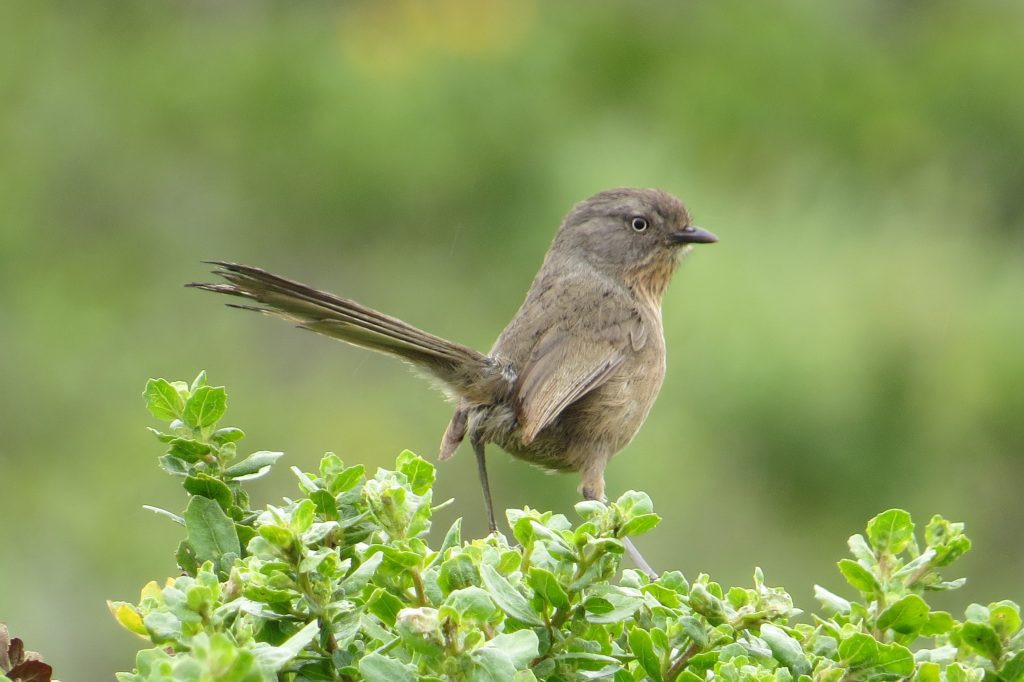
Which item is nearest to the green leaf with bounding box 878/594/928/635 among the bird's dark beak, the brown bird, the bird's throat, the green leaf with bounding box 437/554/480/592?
the green leaf with bounding box 437/554/480/592

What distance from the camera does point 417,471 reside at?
2.32m

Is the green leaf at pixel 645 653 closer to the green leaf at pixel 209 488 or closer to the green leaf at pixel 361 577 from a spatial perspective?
the green leaf at pixel 361 577

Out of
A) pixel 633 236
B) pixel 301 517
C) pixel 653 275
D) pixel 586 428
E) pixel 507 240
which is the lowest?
pixel 301 517

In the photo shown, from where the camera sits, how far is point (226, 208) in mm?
12414

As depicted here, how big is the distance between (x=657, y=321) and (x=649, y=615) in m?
3.77

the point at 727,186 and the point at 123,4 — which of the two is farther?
the point at 123,4

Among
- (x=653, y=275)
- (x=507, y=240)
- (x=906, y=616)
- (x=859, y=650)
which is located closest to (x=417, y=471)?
(x=859, y=650)

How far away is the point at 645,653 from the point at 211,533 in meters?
0.70

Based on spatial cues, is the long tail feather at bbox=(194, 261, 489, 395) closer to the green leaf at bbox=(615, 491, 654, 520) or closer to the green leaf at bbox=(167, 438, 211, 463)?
the green leaf at bbox=(167, 438, 211, 463)

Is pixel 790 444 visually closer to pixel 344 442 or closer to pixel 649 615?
pixel 344 442

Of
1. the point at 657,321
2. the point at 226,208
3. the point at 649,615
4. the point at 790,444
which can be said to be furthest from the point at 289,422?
the point at 649,615

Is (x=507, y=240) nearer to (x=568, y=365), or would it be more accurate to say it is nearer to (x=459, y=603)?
(x=568, y=365)

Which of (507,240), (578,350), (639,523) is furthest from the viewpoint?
(507,240)

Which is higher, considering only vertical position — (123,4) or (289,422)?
(123,4)
